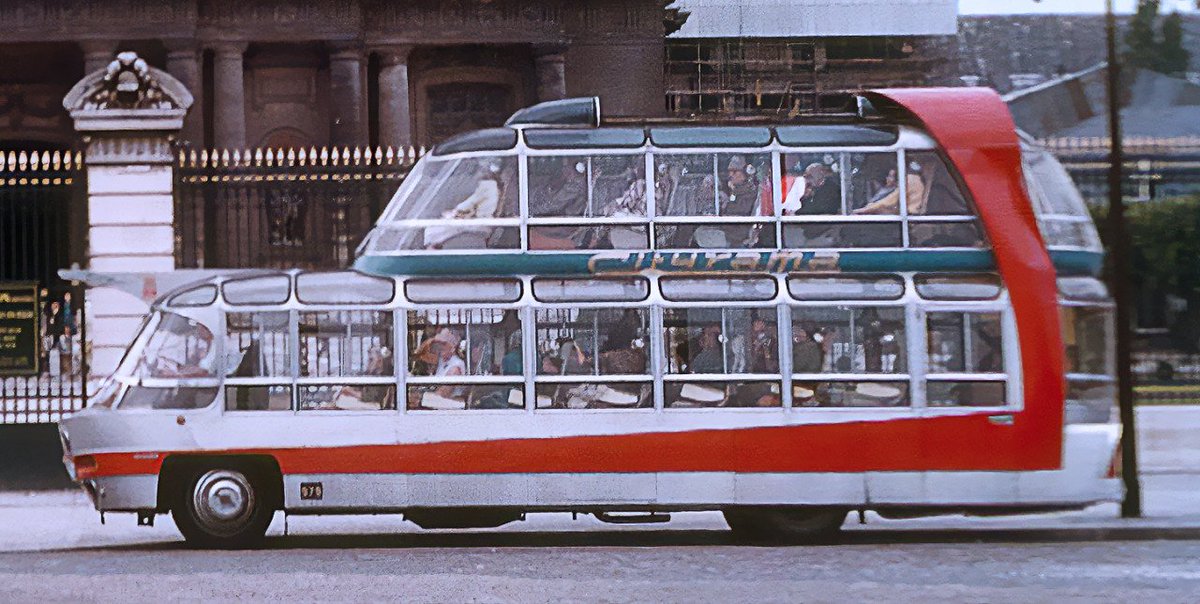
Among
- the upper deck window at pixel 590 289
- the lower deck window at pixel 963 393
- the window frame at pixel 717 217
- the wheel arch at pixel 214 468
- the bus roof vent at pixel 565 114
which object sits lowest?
the wheel arch at pixel 214 468

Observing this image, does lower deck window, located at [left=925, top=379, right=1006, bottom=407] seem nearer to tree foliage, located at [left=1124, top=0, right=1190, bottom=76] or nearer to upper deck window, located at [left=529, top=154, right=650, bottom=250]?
upper deck window, located at [left=529, top=154, right=650, bottom=250]

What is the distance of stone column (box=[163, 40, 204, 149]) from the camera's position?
113 feet

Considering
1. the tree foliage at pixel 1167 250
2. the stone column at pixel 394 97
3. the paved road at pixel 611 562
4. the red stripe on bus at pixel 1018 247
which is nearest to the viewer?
the paved road at pixel 611 562

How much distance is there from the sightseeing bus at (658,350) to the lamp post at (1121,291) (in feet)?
3.74

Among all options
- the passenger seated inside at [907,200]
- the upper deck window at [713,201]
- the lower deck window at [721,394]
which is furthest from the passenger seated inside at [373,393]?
the passenger seated inside at [907,200]

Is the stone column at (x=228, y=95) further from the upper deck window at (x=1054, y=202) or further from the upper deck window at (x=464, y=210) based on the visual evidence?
the upper deck window at (x=1054, y=202)

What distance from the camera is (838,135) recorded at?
15.9 meters

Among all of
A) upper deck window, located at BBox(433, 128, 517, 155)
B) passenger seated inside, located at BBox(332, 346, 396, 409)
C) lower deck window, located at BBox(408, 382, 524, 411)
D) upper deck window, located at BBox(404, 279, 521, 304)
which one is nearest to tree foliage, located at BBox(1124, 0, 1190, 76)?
upper deck window, located at BBox(433, 128, 517, 155)

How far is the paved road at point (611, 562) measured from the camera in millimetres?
12016

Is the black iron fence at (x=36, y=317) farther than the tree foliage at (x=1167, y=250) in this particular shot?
No

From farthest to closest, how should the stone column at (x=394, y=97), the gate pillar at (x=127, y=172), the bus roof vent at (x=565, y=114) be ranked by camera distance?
the stone column at (x=394, y=97) → the gate pillar at (x=127, y=172) → the bus roof vent at (x=565, y=114)

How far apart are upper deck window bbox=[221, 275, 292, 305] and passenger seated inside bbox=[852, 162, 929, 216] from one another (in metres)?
4.90

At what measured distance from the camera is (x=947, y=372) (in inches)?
611

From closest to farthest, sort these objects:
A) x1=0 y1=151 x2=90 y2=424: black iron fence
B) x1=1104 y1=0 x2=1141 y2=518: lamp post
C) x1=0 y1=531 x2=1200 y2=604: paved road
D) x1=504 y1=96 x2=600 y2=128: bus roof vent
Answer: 1. x1=0 y1=531 x2=1200 y2=604: paved road
2. x1=504 y1=96 x2=600 y2=128: bus roof vent
3. x1=1104 y1=0 x2=1141 y2=518: lamp post
4. x1=0 y1=151 x2=90 y2=424: black iron fence
